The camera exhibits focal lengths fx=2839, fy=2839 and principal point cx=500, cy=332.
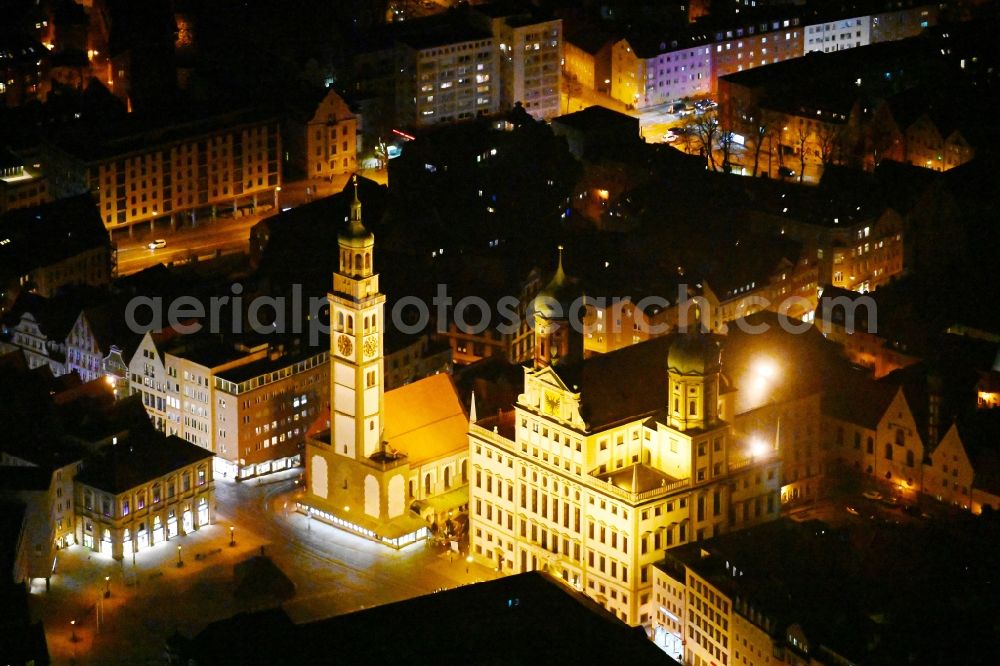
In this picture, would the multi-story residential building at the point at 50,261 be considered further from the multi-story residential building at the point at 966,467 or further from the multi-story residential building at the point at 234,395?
the multi-story residential building at the point at 966,467

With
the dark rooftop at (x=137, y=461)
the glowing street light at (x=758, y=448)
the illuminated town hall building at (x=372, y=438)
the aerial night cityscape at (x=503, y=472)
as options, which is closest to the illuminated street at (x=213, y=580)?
the aerial night cityscape at (x=503, y=472)

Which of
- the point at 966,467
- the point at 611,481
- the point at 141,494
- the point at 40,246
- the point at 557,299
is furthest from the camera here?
the point at 40,246

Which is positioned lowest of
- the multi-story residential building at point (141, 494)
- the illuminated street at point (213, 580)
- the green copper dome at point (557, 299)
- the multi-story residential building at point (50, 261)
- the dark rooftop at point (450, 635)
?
the illuminated street at point (213, 580)

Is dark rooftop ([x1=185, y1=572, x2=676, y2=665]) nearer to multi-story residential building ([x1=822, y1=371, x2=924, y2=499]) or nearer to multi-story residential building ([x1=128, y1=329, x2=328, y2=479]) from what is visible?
multi-story residential building ([x1=822, y1=371, x2=924, y2=499])

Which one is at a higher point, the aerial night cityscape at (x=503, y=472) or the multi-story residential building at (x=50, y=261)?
the multi-story residential building at (x=50, y=261)

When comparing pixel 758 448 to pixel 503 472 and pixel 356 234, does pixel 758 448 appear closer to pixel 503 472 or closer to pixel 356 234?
pixel 503 472

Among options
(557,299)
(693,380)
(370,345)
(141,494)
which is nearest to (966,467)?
(693,380)

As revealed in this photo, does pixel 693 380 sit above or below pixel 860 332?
above
